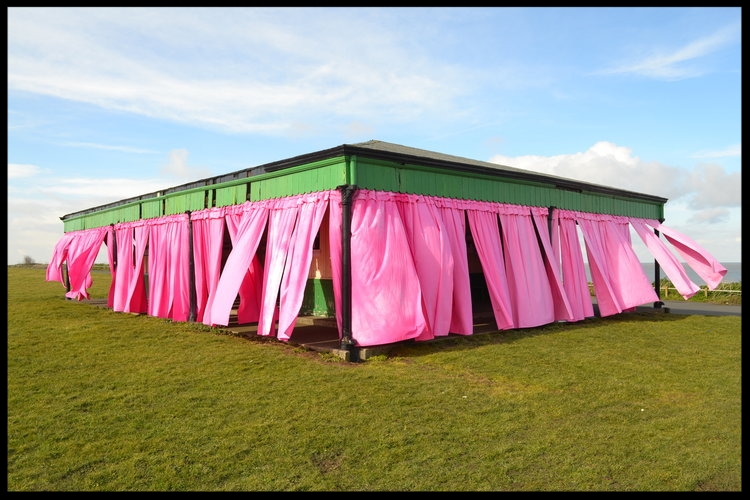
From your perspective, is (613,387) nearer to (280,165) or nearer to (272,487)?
(272,487)

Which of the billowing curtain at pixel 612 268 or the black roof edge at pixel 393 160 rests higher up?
the black roof edge at pixel 393 160

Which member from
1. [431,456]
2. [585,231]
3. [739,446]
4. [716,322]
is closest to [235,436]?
[431,456]

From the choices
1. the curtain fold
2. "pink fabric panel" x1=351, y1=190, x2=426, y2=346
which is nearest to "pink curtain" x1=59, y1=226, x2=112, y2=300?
the curtain fold

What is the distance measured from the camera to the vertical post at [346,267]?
942 cm

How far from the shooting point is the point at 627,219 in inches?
635

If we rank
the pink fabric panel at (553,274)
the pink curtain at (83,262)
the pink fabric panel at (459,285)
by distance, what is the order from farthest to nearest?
the pink curtain at (83,262), the pink fabric panel at (553,274), the pink fabric panel at (459,285)

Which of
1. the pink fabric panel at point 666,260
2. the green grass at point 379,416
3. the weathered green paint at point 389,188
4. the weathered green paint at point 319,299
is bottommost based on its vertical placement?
the green grass at point 379,416

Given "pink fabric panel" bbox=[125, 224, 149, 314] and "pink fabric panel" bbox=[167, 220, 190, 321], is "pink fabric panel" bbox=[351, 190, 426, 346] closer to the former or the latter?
"pink fabric panel" bbox=[167, 220, 190, 321]

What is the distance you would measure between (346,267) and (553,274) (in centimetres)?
562

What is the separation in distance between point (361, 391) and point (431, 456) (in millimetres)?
2270

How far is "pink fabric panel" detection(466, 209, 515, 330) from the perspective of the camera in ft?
37.8

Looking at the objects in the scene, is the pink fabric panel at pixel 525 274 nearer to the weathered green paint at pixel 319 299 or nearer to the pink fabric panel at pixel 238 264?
the weathered green paint at pixel 319 299

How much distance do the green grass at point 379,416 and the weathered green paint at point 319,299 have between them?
197 cm

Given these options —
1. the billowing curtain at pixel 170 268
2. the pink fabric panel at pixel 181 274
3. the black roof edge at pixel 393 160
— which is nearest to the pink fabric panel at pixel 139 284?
the billowing curtain at pixel 170 268
